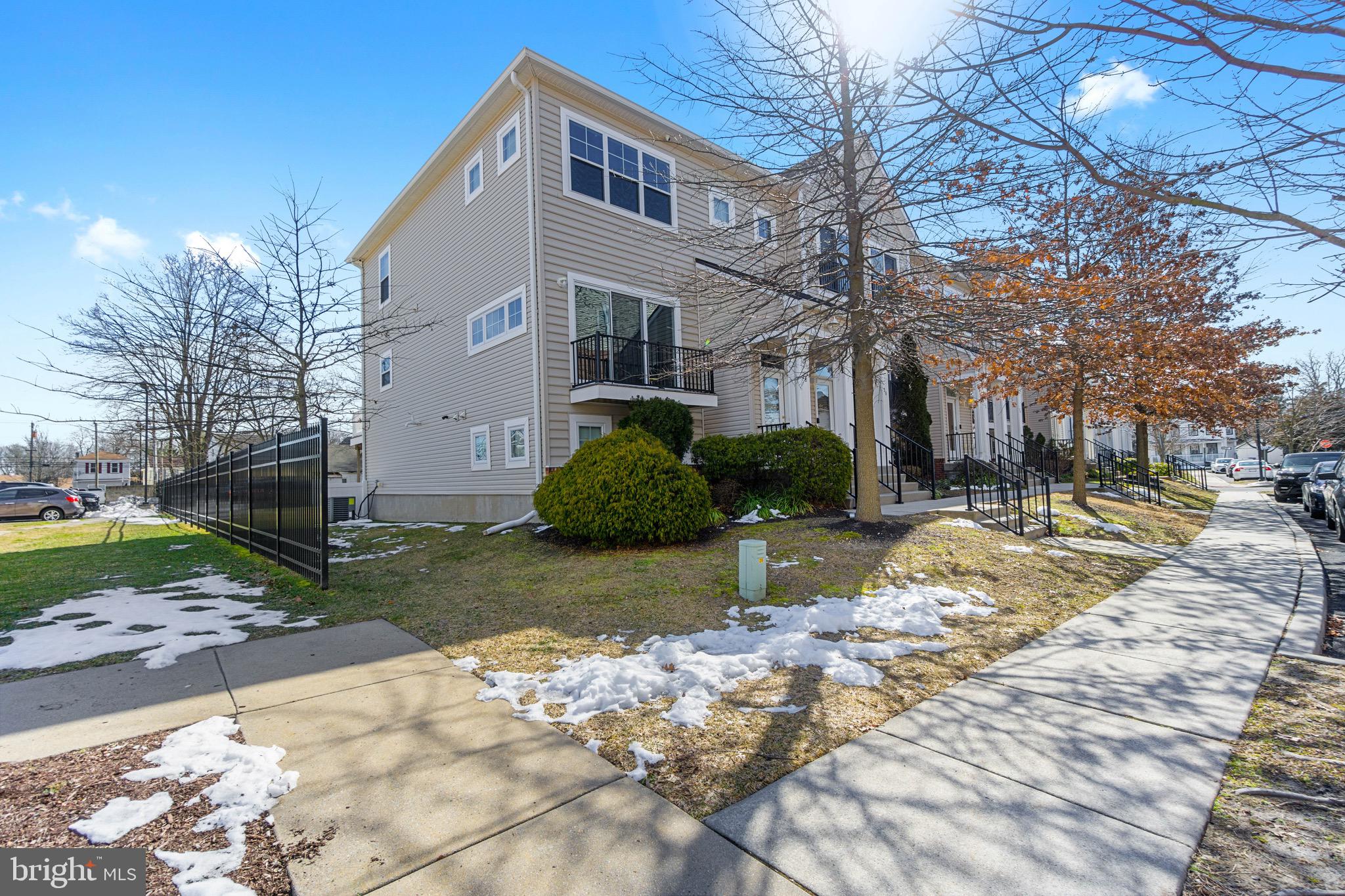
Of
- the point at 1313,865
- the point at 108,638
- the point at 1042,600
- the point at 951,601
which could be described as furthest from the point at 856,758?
the point at 108,638

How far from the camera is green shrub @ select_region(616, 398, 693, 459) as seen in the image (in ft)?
35.6

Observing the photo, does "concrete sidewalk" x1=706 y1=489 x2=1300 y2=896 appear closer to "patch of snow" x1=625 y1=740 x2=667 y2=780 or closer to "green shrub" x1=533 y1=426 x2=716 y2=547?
"patch of snow" x1=625 y1=740 x2=667 y2=780

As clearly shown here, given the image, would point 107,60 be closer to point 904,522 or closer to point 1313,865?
point 904,522

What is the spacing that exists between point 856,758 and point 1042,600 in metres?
4.18

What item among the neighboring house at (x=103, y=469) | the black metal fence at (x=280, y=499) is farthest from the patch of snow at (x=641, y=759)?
the neighboring house at (x=103, y=469)

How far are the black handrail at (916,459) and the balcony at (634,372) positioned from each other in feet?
16.9

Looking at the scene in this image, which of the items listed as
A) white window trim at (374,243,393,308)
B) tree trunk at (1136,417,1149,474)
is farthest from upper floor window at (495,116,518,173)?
tree trunk at (1136,417,1149,474)

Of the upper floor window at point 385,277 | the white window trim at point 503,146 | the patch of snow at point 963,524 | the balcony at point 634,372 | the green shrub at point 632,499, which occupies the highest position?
the white window trim at point 503,146

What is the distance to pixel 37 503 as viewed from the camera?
23.5 meters

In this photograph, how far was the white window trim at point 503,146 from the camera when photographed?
1197cm

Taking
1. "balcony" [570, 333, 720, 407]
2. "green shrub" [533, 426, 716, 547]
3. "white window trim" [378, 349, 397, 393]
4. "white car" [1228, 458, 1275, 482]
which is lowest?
"white car" [1228, 458, 1275, 482]

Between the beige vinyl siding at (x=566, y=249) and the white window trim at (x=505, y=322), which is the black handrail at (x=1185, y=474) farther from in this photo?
the white window trim at (x=505, y=322)

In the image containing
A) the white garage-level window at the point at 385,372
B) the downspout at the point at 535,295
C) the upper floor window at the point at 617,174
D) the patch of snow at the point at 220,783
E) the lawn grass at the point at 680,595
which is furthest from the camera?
the white garage-level window at the point at 385,372

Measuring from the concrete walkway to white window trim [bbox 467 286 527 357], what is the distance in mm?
8560
